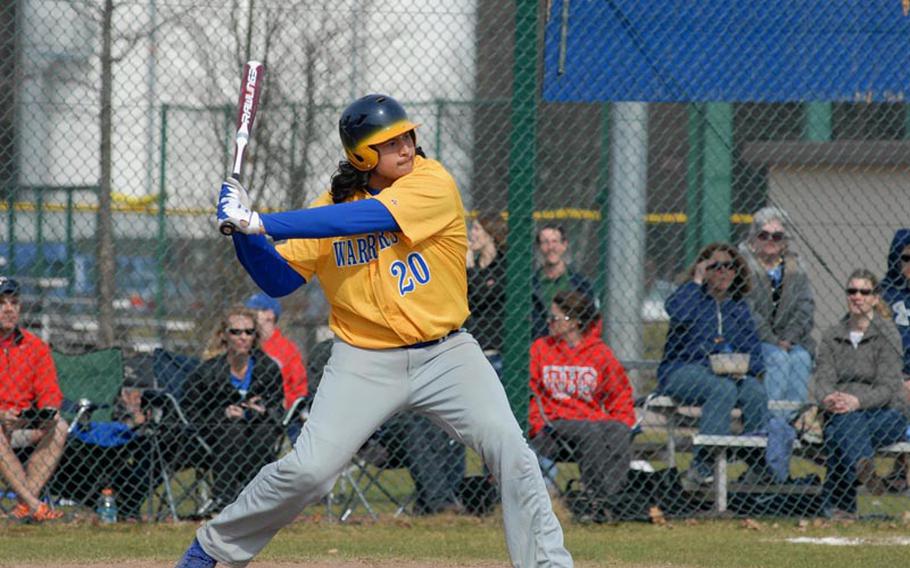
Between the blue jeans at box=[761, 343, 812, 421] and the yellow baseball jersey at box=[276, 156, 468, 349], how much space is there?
3.70 m

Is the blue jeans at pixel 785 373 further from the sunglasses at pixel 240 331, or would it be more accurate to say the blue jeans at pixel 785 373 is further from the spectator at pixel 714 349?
the sunglasses at pixel 240 331

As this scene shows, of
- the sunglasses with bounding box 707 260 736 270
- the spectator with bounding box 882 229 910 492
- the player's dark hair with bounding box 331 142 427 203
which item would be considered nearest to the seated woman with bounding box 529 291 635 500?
the sunglasses with bounding box 707 260 736 270

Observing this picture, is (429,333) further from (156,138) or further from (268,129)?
(156,138)

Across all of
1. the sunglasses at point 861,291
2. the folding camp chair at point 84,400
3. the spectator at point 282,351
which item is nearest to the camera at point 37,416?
the folding camp chair at point 84,400

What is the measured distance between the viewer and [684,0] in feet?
25.4

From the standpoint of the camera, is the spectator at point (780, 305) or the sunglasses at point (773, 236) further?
the sunglasses at point (773, 236)

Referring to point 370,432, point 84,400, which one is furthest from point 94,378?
point 370,432

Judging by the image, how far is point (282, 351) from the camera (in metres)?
7.86

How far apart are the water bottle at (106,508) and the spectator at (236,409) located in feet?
1.45

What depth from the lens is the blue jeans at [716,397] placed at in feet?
24.8

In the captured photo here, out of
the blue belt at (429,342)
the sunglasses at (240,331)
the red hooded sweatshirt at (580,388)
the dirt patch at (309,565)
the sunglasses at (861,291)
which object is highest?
the blue belt at (429,342)

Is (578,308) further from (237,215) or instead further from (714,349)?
(237,215)

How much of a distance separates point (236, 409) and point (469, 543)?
1.36 metres

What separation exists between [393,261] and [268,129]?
3929 mm
